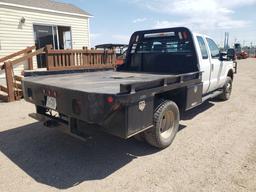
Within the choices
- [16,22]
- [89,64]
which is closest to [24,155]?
[89,64]

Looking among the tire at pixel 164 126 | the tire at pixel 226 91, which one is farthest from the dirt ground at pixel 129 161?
the tire at pixel 226 91

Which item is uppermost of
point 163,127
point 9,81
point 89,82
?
point 89,82

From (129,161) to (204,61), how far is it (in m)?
3.04

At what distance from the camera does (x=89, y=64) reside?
35.2 ft

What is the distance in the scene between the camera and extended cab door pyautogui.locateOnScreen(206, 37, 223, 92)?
19.5ft

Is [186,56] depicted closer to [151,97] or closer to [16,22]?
[151,97]

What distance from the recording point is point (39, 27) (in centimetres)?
1294

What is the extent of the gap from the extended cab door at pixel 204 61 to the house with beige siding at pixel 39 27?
9486 millimetres

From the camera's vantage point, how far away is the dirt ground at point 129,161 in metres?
3.02

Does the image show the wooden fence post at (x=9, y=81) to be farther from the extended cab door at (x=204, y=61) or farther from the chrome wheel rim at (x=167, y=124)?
the extended cab door at (x=204, y=61)

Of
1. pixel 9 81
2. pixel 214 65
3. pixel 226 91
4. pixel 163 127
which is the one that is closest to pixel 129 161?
pixel 163 127

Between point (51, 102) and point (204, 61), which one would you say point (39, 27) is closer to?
point (204, 61)

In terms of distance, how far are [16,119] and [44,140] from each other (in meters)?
1.75

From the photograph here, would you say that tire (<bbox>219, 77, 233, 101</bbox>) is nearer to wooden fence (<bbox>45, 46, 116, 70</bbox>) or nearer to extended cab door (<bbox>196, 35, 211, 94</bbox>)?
extended cab door (<bbox>196, 35, 211, 94</bbox>)
